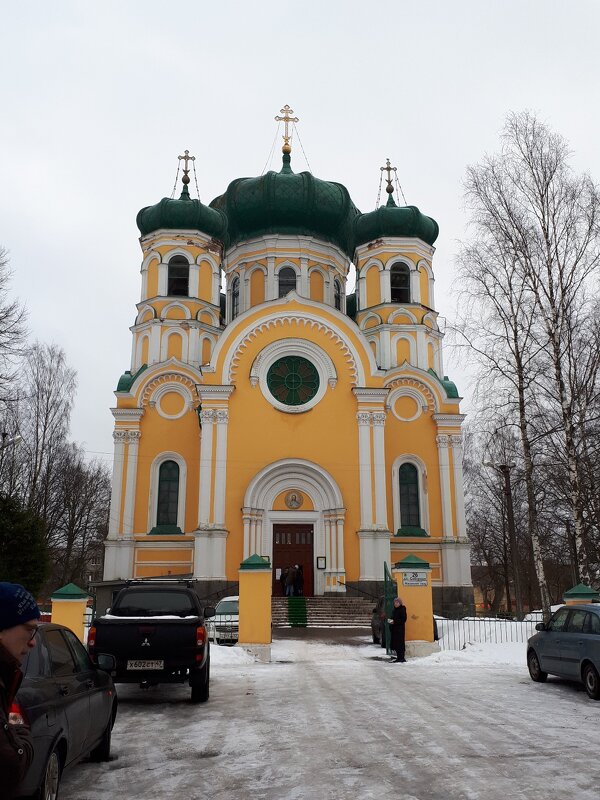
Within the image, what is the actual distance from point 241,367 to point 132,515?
23.0 feet

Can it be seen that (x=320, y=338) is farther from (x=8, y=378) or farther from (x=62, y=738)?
(x=62, y=738)

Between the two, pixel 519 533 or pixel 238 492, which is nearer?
pixel 238 492

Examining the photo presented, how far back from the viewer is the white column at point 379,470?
26812 millimetres

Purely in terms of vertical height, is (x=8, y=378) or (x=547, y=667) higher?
(x=8, y=378)

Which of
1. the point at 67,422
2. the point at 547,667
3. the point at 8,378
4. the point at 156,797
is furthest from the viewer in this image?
the point at 67,422

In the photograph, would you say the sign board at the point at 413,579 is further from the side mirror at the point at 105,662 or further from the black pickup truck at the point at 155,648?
the side mirror at the point at 105,662

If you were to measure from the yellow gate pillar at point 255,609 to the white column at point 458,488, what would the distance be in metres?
15.2

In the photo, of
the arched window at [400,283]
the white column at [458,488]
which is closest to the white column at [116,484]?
the white column at [458,488]

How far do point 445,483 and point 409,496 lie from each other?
59.4 inches

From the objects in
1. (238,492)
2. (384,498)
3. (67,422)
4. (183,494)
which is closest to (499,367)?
(384,498)

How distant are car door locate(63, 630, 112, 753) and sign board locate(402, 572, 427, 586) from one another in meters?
9.81

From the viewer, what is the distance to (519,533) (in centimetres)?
4253

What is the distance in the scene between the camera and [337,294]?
35438 mm

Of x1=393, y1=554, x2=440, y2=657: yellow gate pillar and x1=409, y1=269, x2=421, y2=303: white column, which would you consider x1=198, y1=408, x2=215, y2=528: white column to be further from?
x1=393, y1=554, x2=440, y2=657: yellow gate pillar
